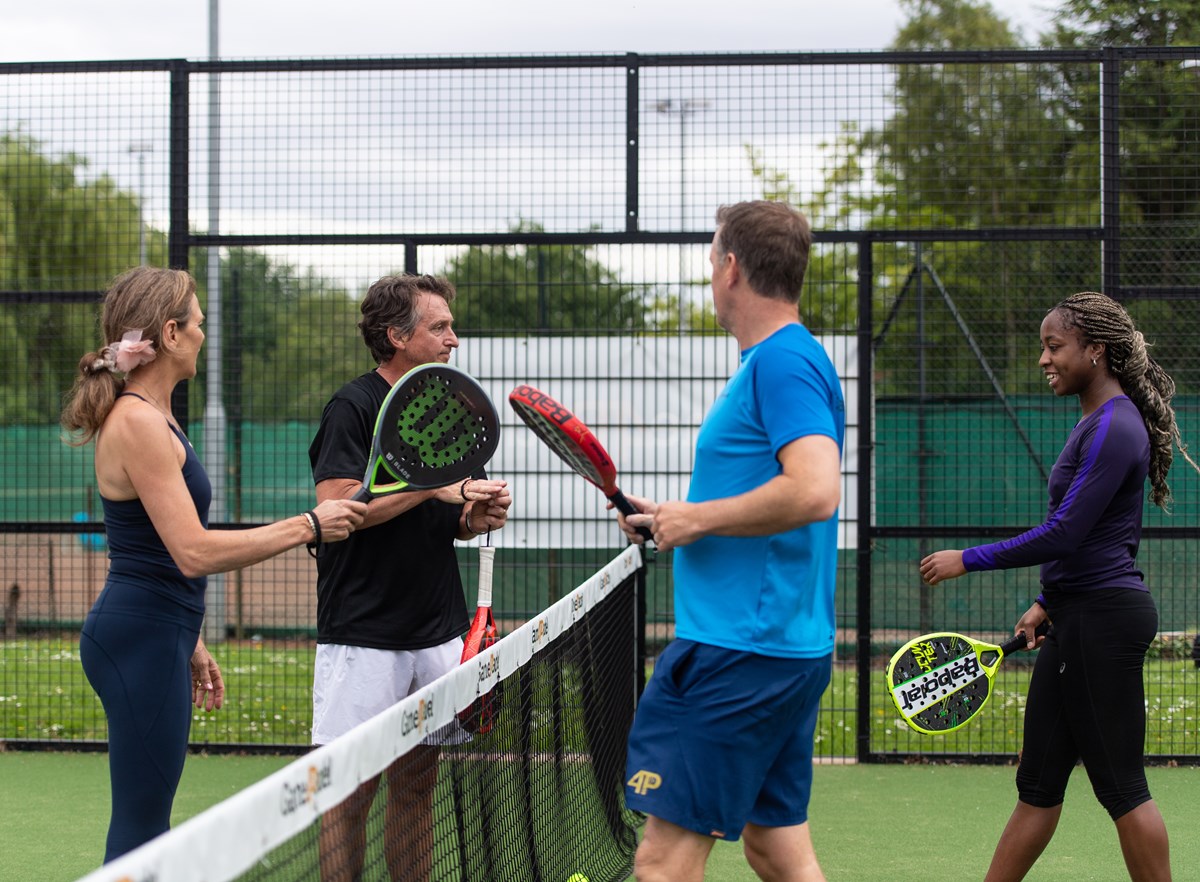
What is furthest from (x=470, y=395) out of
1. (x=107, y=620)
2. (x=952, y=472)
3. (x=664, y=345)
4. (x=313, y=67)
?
(x=952, y=472)

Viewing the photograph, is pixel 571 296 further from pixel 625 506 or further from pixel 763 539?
pixel 763 539

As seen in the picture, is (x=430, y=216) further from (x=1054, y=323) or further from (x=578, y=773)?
(x=1054, y=323)

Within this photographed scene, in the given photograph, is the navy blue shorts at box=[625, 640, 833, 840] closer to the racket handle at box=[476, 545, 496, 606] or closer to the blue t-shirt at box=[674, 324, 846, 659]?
the blue t-shirt at box=[674, 324, 846, 659]

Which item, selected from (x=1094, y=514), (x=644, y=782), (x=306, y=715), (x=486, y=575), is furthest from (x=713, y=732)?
(x=306, y=715)

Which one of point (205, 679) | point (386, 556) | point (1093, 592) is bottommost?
point (205, 679)

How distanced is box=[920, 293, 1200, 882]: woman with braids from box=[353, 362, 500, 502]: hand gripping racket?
134cm

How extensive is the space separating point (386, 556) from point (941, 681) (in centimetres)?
180

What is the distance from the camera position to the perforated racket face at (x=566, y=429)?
2846 millimetres

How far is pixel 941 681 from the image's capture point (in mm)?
4184

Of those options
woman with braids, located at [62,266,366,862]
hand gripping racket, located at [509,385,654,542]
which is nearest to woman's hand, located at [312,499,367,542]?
woman with braids, located at [62,266,366,862]

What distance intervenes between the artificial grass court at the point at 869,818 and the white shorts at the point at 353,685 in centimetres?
163

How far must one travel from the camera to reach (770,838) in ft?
9.61

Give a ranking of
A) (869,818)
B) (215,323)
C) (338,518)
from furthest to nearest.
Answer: (215,323) < (869,818) < (338,518)

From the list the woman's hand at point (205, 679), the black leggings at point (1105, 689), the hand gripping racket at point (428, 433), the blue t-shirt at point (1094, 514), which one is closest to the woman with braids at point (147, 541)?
the hand gripping racket at point (428, 433)
